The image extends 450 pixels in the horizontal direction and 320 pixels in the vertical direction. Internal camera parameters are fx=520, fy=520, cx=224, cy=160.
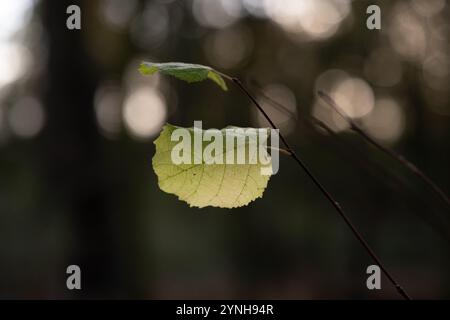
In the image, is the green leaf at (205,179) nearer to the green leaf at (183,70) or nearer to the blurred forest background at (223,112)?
the green leaf at (183,70)

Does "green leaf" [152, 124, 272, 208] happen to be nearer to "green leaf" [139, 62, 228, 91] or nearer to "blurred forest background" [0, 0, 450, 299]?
"green leaf" [139, 62, 228, 91]

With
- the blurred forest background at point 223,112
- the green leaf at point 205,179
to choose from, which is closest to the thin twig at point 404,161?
the green leaf at point 205,179

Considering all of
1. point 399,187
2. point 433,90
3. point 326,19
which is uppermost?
point 326,19

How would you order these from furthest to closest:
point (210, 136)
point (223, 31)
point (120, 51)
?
point (223, 31) < point (120, 51) < point (210, 136)

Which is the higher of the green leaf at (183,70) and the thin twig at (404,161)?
the green leaf at (183,70)

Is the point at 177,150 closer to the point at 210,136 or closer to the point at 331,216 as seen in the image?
the point at 210,136

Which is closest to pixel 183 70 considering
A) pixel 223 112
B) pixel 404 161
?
pixel 404 161
